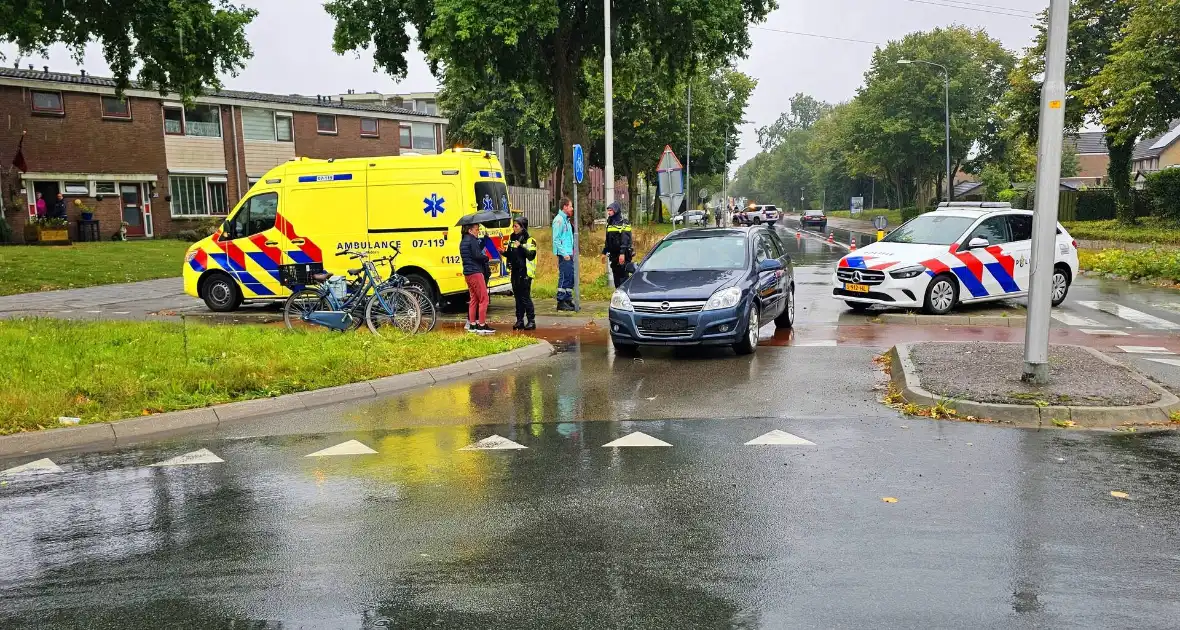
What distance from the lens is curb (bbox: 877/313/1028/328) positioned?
45.0 feet

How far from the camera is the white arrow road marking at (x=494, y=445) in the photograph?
22.9ft

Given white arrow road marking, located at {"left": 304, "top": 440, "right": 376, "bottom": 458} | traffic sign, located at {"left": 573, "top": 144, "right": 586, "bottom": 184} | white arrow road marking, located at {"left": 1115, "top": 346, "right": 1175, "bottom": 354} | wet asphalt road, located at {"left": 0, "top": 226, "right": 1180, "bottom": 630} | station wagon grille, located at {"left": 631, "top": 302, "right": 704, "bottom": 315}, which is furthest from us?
traffic sign, located at {"left": 573, "top": 144, "right": 586, "bottom": 184}

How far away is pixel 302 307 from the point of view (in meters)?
12.6

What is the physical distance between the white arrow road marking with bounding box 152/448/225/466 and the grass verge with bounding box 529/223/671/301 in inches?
430

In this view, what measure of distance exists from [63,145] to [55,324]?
2527cm

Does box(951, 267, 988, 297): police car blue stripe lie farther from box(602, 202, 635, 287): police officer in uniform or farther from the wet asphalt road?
the wet asphalt road

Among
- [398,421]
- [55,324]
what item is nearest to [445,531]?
[398,421]

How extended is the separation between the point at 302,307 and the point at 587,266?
9938 millimetres

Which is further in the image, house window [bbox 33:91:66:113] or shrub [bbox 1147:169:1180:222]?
shrub [bbox 1147:169:1180:222]

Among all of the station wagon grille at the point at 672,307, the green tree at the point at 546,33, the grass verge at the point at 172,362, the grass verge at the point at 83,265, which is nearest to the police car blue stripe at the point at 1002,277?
Answer: the station wagon grille at the point at 672,307

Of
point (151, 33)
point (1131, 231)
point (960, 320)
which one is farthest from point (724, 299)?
point (1131, 231)

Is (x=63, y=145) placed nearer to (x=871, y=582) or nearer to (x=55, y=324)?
(x=55, y=324)

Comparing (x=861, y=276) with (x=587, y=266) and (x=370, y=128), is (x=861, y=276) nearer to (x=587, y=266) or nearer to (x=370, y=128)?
(x=587, y=266)

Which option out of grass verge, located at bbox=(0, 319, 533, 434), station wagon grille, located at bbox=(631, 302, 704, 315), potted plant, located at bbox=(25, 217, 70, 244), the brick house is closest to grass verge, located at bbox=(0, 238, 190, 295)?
potted plant, located at bbox=(25, 217, 70, 244)
